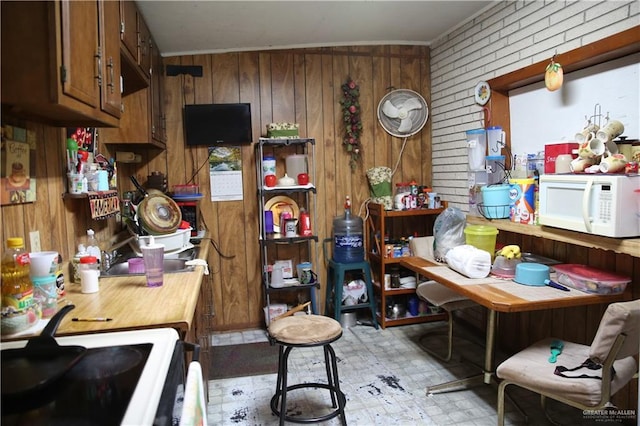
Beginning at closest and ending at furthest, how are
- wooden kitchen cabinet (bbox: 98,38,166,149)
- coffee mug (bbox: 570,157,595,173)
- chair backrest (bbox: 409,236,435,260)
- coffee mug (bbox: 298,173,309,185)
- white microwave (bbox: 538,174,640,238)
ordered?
white microwave (bbox: 538,174,640,238) < coffee mug (bbox: 570,157,595,173) < wooden kitchen cabinet (bbox: 98,38,166,149) < chair backrest (bbox: 409,236,435,260) < coffee mug (bbox: 298,173,309,185)

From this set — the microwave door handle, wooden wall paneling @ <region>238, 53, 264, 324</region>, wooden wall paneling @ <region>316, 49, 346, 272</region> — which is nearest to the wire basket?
the microwave door handle

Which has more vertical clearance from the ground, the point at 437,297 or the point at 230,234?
the point at 230,234

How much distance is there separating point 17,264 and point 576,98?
284 cm

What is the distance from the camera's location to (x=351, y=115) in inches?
153

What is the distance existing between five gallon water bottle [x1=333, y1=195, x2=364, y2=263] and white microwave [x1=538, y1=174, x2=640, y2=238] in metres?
1.73

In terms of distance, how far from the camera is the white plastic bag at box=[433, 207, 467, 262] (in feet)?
9.71

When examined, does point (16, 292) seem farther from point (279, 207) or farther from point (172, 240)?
point (279, 207)

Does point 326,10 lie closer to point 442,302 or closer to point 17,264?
point 442,302

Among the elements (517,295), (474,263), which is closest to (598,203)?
(517,295)

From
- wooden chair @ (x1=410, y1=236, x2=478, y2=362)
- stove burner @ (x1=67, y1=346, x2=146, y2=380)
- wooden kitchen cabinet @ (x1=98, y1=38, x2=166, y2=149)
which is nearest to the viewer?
stove burner @ (x1=67, y1=346, x2=146, y2=380)

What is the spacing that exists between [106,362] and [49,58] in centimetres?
83

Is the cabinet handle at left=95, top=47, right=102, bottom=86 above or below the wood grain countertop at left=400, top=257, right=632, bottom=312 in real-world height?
above

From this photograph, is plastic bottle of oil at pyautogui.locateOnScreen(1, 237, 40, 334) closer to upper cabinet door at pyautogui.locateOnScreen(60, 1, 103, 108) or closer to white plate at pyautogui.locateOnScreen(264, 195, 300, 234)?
upper cabinet door at pyautogui.locateOnScreen(60, 1, 103, 108)

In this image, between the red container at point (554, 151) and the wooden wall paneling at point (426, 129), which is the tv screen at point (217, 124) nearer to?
the wooden wall paneling at point (426, 129)
